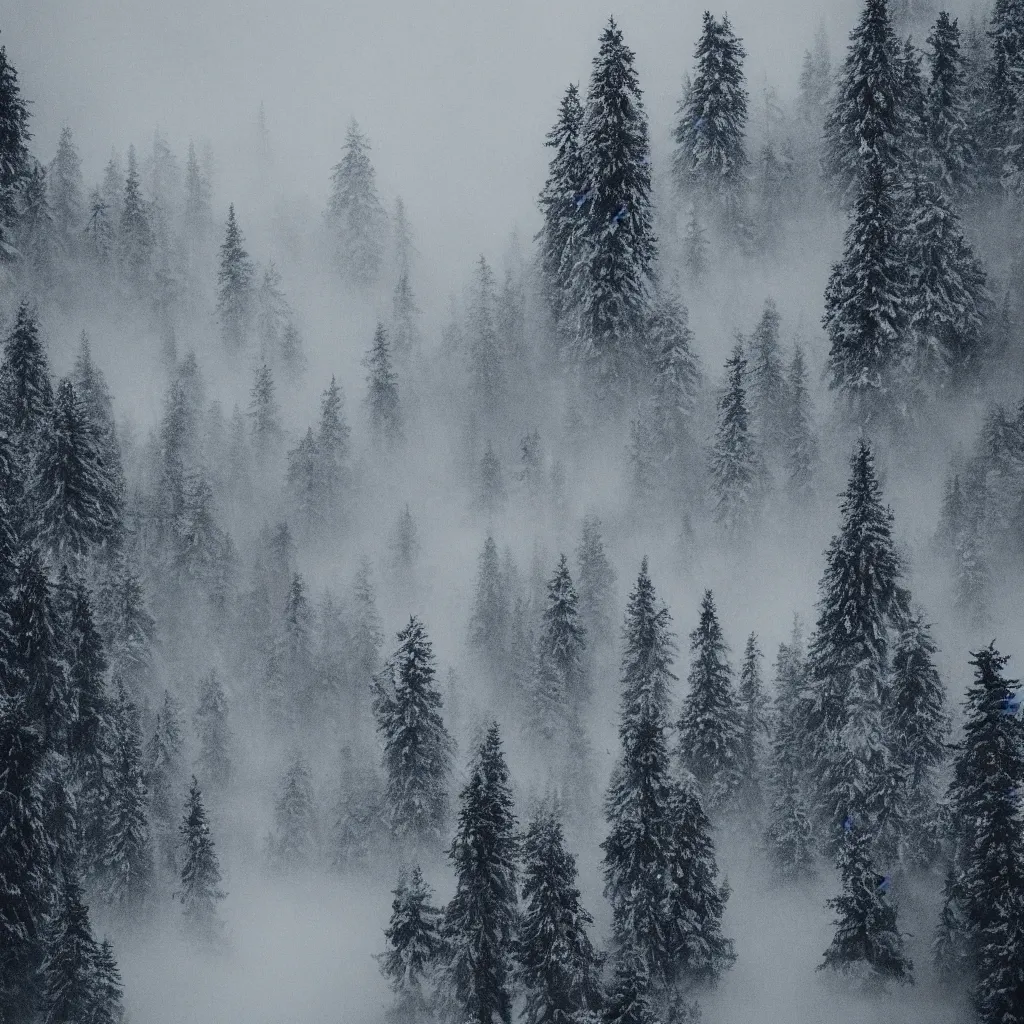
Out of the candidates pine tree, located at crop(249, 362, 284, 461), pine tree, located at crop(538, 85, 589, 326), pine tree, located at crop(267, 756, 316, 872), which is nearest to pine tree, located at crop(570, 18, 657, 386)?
pine tree, located at crop(538, 85, 589, 326)

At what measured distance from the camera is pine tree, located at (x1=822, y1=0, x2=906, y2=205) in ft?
179

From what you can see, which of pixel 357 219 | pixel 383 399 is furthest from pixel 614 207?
pixel 357 219

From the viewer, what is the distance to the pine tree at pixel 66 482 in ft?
153

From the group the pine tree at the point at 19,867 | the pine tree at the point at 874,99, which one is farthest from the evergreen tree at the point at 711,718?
the pine tree at the point at 874,99

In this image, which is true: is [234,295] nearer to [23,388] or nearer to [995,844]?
[23,388]

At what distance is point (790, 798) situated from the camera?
40594 mm

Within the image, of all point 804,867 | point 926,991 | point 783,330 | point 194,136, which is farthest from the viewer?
point 194,136

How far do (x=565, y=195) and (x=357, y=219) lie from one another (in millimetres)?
20912

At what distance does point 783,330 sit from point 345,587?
94.9 ft

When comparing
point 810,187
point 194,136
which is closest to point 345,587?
point 810,187

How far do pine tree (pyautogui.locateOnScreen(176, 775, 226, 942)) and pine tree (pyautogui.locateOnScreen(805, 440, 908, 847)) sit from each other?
25297 millimetres

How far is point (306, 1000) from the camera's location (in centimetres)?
4119

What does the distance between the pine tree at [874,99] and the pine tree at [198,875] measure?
4505 centimetres

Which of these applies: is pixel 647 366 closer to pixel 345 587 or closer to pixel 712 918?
pixel 345 587
